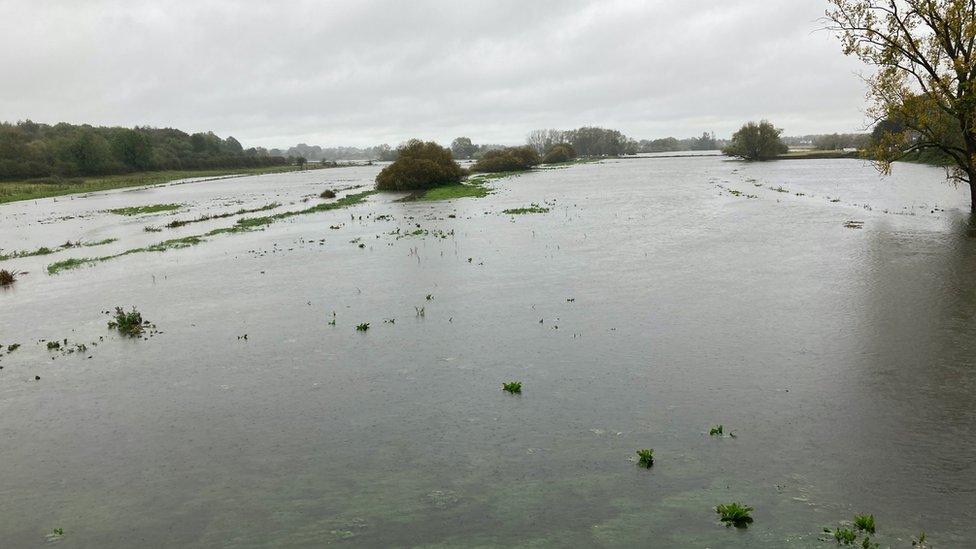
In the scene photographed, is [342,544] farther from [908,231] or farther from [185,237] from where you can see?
[185,237]

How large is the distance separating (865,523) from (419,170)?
74.6 metres

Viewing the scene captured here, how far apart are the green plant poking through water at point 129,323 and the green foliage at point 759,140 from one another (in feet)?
480

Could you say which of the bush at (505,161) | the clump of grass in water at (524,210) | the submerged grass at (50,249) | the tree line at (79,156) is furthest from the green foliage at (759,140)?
the tree line at (79,156)

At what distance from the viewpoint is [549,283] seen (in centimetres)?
2228

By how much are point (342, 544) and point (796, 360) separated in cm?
1080

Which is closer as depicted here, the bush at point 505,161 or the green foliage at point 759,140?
the bush at point 505,161

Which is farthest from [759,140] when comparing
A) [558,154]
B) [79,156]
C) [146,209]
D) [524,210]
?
[79,156]

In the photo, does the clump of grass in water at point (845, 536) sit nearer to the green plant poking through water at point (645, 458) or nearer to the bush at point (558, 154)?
the green plant poking through water at point (645, 458)

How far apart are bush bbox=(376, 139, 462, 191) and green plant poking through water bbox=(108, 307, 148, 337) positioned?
60.6 meters

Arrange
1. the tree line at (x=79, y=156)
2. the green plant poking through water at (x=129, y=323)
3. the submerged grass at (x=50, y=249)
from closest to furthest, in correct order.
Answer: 1. the green plant poking through water at (x=129, y=323)
2. the submerged grass at (x=50, y=249)
3. the tree line at (x=79, y=156)

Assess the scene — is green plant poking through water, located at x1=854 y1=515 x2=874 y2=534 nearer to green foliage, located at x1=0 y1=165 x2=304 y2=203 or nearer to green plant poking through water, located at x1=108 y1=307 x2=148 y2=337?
green plant poking through water, located at x1=108 y1=307 x2=148 y2=337

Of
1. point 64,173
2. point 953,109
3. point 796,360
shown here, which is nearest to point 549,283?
point 796,360

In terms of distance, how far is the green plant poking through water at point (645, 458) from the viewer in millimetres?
9359

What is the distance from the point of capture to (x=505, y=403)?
11961mm
